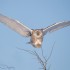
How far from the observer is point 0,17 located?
293cm

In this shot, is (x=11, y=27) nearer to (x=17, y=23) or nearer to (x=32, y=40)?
(x=17, y=23)

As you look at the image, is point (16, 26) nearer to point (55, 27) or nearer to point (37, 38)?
point (37, 38)

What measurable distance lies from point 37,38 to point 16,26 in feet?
1.57

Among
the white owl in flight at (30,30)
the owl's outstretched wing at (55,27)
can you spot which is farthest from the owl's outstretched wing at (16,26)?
the owl's outstretched wing at (55,27)

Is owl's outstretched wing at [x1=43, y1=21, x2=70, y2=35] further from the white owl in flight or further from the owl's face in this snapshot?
the owl's face

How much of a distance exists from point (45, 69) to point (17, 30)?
30.6 inches

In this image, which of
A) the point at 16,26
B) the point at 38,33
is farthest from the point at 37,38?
the point at 16,26

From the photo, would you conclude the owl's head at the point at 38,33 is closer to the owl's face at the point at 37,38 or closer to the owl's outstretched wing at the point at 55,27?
the owl's face at the point at 37,38

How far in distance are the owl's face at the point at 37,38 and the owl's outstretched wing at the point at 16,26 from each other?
0.09 meters

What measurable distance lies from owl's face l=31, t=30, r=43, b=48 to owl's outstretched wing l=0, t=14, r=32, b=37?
0.28 feet

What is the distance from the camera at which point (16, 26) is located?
121 inches

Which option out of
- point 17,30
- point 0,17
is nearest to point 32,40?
point 17,30

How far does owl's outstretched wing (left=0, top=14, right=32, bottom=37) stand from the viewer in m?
2.89

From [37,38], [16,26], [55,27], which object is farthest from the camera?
[55,27]
